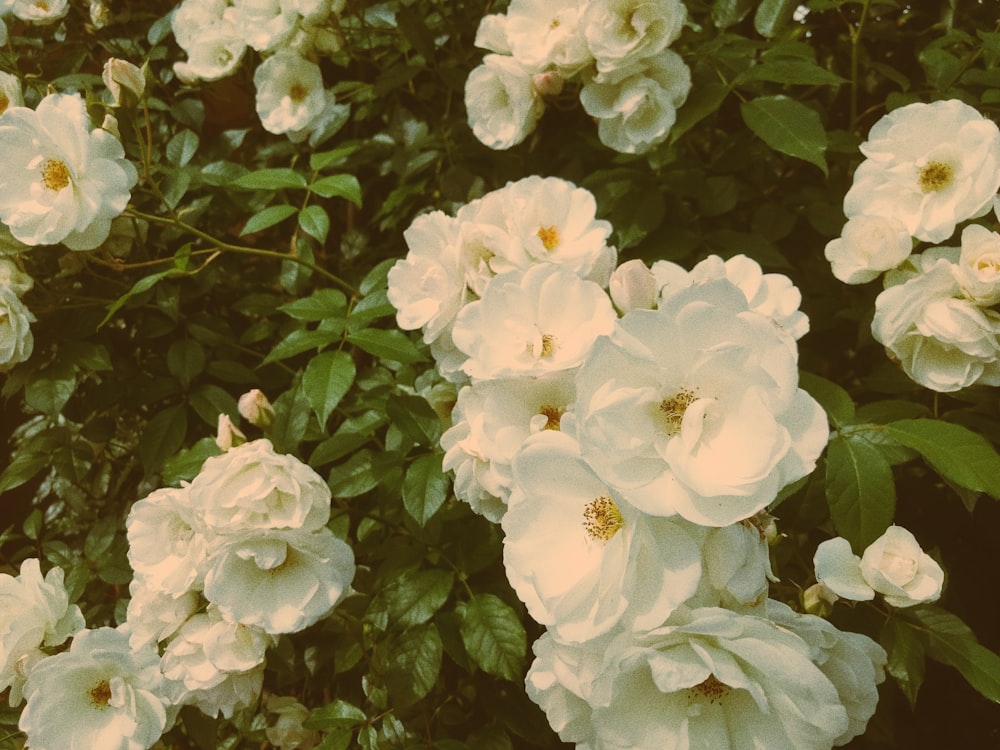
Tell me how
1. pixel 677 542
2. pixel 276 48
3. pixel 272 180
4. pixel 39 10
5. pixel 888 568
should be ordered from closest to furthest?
1. pixel 677 542
2. pixel 888 568
3. pixel 272 180
4. pixel 276 48
5. pixel 39 10

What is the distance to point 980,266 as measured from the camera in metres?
0.98

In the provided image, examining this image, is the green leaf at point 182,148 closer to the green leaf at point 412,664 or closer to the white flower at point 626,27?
the white flower at point 626,27

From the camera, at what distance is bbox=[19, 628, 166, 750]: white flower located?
974 mm

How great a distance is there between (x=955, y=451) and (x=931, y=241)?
317 mm

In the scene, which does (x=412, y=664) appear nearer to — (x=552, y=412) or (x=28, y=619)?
(x=552, y=412)

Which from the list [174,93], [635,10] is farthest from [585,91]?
[174,93]

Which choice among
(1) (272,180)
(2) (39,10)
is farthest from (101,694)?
(2) (39,10)

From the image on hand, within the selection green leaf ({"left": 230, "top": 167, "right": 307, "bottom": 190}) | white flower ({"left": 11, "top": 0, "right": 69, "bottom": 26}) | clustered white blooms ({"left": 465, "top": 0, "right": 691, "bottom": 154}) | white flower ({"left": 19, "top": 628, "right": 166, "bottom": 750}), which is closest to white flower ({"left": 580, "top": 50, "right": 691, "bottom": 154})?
clustered white blooms ({"left": 465, "top": 0, "right": 691, "bottom": 154})

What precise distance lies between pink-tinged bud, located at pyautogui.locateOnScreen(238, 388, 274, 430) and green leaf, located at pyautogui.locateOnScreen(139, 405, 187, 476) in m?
0.40

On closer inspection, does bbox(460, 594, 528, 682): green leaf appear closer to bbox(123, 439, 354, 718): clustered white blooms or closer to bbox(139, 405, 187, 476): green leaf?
bbox(123, 439, 354, 718): clustered white blooms

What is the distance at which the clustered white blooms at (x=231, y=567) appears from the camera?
0.87 m

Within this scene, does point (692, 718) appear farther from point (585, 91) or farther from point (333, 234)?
point (333, 234)

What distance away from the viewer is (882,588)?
2.75ft

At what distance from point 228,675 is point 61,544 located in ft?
2.45
